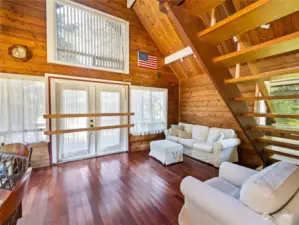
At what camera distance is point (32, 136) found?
3037 mm

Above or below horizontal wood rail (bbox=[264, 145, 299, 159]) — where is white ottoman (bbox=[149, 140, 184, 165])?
below

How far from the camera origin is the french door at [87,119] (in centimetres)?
338

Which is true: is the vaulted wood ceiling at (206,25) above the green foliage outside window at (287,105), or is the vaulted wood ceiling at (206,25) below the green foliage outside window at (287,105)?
above

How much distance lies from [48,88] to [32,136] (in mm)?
1072

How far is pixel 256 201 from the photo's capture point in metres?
0.95

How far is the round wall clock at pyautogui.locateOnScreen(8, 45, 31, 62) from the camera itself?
2.86 metres

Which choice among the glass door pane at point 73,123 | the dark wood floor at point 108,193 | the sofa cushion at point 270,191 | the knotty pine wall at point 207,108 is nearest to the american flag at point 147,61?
the knotty pine wall at point 207,108

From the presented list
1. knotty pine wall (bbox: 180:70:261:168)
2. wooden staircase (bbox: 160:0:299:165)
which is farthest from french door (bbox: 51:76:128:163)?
wooden staircase (bbox: 160:0:299:165)

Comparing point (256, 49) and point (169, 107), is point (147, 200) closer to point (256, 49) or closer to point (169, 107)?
point (256, 49)

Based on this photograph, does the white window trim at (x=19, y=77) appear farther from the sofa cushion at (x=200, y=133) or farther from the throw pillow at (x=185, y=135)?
the sofa cushion at (x=200, y=133)

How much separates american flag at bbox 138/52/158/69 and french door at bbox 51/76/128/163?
1.01m

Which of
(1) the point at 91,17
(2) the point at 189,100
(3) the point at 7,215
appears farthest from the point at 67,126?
(2) the point at 189,100

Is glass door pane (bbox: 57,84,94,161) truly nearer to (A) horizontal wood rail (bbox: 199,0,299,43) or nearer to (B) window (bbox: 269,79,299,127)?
(A) horizontal wood rail (bbox: 199,0,299,43)

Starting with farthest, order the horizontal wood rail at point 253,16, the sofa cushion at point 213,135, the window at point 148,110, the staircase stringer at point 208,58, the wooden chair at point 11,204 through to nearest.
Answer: the window at point 148,110, the sofa cushion at point 213,135, the staircase stringer at point 208,58, the horizontal wood rail at point 253,16, the wooden chair at point 11,204
